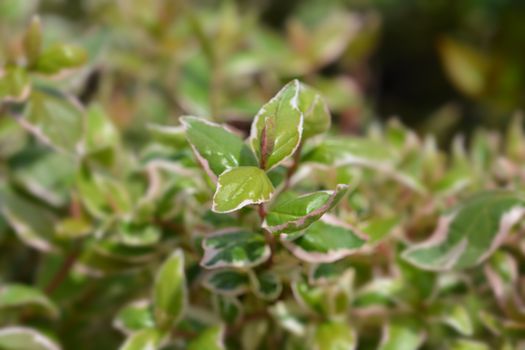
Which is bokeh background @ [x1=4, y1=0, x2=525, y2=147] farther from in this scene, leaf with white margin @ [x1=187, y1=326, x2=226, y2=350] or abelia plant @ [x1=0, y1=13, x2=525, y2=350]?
leaf with white margin @ [x1=187, y1=326, x2=226, y2=350]

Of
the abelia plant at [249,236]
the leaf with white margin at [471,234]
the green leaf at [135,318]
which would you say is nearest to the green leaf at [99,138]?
the abelia plant at [249,236]

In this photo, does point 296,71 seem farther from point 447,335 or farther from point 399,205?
point 447,335

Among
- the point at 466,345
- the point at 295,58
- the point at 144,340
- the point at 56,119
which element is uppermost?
the point at 56,119

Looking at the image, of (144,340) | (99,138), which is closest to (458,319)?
(144,340)

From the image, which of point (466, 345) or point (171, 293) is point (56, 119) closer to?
point (171, 293)

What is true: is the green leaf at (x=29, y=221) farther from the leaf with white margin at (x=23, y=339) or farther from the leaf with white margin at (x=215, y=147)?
the leaf with white margin at (x=215, y=147)

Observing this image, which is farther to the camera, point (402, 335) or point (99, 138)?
point (99, 138)

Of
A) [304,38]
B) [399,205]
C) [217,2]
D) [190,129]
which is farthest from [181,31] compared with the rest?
[190,129]
